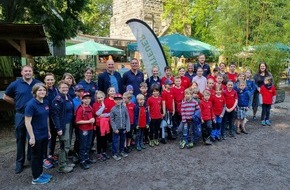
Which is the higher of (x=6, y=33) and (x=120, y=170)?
(x=6, y=33)

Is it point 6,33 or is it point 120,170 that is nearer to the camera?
point 120,170

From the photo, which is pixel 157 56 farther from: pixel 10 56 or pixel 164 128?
pixel 10 56

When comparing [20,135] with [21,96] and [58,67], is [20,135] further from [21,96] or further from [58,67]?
[58,67]

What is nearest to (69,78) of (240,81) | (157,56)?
(157,56)

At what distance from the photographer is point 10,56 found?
393 inches

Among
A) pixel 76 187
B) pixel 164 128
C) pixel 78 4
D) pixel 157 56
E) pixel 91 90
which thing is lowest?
pixel 76 187

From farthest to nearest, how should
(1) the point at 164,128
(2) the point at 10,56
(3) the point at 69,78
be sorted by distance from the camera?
(2) the point at 10,56 < (1) the point at 164,128 < (3) the point at 69,78

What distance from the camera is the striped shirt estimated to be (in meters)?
5.96

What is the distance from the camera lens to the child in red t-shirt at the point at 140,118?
5.66 metres

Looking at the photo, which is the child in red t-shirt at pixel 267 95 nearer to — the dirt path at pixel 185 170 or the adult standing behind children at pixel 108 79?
the dirt path at pixel 185 170

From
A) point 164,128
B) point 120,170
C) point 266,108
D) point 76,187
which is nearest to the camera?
point 76,187

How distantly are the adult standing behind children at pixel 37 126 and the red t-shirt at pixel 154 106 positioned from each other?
2.31 meters

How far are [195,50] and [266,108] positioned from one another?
7.46m

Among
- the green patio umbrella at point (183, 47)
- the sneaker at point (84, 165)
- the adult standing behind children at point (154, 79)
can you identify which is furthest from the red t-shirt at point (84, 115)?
the green patio umbrella at point (183, 47)
